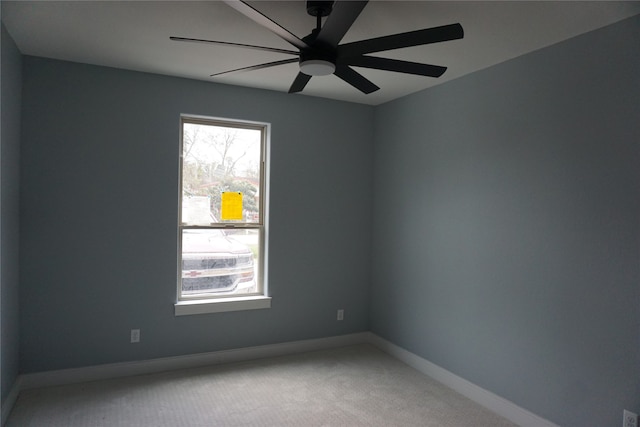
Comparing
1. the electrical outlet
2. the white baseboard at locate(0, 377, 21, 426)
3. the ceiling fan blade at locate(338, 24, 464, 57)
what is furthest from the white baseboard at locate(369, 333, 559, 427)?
the white baseboard at locate(0, 377, 21, 426)

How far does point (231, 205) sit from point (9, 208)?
1736 mm

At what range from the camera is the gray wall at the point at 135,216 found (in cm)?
Answer: 324

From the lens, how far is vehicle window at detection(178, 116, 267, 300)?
3812 millimetres

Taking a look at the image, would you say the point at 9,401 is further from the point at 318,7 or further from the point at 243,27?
the point at 318,7

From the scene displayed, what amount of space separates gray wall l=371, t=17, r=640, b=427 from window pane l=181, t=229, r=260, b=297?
1.54 metres

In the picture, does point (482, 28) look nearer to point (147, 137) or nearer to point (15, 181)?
point (147, 137)

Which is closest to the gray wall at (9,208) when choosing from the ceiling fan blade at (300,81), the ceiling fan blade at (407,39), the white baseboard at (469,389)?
the ceiling fan blade at (300,81)

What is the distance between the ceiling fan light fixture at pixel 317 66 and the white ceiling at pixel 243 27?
1.22 ft

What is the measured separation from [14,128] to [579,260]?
4.01 m

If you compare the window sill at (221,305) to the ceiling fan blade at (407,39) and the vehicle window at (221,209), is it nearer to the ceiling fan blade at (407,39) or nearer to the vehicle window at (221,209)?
the vehicle window at (221,209)

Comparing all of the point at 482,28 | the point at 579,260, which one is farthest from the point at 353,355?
the point at 482,28

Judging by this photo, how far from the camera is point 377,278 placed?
4.48 metres

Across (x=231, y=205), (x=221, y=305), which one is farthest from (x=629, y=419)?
(x=231, y=205)

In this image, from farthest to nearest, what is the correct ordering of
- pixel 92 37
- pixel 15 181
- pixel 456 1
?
pixel 15 181
pixel 92 37
pixel 456 1
